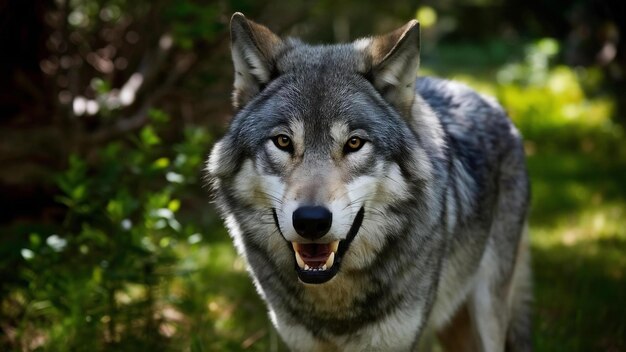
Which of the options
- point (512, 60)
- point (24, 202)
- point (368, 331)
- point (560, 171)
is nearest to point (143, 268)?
point (368, 331)

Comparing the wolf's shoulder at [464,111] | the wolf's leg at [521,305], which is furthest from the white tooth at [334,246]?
the wolf's leg at [521,305]

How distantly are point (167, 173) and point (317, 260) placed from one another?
6.29 ft

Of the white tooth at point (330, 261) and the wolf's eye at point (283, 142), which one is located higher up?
the wolf's eye at point (283, 142)

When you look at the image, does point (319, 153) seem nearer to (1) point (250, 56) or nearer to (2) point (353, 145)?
(2) point (353, 145)

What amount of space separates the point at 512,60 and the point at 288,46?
11.6 metres

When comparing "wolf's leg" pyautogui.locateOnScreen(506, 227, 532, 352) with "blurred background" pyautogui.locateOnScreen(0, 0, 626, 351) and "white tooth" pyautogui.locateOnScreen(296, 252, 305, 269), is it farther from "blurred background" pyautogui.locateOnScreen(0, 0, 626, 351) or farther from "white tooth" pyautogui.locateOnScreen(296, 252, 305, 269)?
"white tooth" pyautogui.locateOnScreen(296, 252, 305, 269)

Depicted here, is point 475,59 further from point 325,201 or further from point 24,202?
point 325,201

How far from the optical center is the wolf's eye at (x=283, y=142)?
3117mm

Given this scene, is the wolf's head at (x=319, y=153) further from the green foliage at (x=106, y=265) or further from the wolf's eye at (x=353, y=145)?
the green foliage at (x=106, y=265)

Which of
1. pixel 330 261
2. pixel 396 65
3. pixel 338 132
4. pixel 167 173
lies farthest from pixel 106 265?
pixel 396 65

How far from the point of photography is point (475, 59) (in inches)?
600

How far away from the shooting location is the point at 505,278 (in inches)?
169

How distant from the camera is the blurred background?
4051 mm

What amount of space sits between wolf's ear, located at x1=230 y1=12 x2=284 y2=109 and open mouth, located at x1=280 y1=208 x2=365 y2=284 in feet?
2.66
